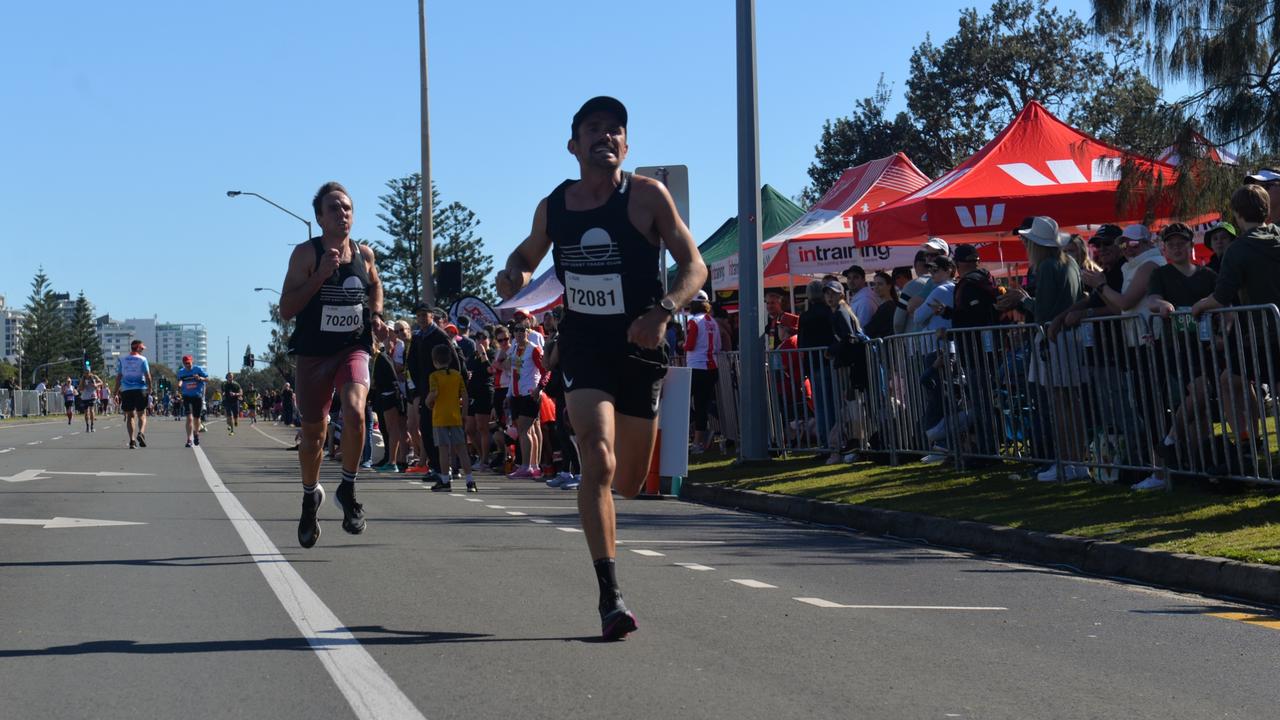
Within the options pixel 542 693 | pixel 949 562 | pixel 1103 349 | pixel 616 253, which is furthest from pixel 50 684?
pixel 1103 349

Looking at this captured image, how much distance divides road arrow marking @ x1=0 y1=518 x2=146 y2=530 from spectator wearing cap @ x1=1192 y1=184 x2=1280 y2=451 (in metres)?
7.79

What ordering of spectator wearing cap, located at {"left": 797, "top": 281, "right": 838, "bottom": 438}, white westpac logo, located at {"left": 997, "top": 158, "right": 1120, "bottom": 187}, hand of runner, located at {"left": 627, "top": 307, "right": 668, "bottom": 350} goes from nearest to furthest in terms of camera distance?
hand of runner, located at {"left": 627, "top": 307, "right": 668, "bottom": 350} < spectator wearing cap, located at {"left": 797, "top": 281, "right": 838, "bottom": 438} < white westpac logo, located at {"left": 997, "top": 158, "right": 1120, "bottom": 187}

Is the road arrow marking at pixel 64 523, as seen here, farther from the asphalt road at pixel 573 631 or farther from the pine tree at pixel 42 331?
the pine tree at pixel 42 331

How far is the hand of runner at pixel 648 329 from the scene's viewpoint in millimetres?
6238

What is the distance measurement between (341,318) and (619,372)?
3.22 meters

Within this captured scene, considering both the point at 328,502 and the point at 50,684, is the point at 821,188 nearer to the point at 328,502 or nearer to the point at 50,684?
the point at 328,502

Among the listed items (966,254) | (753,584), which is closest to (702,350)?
(966,254)

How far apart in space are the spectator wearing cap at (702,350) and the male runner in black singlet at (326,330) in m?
9.44

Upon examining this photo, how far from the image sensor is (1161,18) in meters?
18.8

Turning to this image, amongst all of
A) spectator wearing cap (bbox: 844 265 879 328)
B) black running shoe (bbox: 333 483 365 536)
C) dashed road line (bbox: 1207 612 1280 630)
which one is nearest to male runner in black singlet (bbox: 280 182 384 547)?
black running shoe (bbox: 333 483 365 536)

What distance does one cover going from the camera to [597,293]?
642cm

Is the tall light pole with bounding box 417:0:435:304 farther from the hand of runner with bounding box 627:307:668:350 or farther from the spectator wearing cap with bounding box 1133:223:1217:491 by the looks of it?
the hand of runner with bounding box 627:307:668:350

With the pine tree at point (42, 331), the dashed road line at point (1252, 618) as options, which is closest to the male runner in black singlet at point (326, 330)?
the dashed road line at point (1252, 618)

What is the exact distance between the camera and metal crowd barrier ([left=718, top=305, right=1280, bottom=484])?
1011 centimetres
